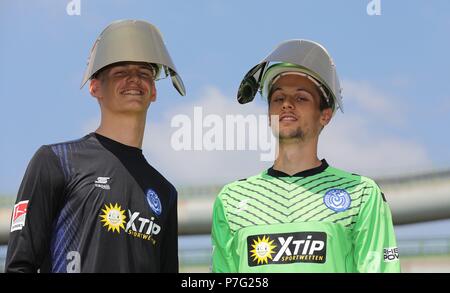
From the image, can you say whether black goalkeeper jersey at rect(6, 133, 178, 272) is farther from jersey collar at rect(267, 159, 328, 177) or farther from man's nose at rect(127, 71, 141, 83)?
jersey collar at rect(267, 159, 328, 177)

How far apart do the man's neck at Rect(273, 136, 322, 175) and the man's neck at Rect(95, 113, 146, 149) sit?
1447 mm

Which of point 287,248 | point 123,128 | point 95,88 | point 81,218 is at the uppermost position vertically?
point 95,88

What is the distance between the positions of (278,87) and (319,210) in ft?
4.39

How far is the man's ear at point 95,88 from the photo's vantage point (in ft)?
23.5

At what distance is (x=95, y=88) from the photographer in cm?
720

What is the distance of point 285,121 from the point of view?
22.8ft

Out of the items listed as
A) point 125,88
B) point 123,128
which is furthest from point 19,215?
point 125,88

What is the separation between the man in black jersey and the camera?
246 inches

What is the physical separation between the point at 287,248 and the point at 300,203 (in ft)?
1.75

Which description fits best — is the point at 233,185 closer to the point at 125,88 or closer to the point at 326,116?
the point at 326,116

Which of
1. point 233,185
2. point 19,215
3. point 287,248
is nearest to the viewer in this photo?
point 19,215

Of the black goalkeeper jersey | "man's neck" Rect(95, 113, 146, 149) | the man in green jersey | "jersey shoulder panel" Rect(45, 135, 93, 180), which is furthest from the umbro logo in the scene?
the man in green jersey
